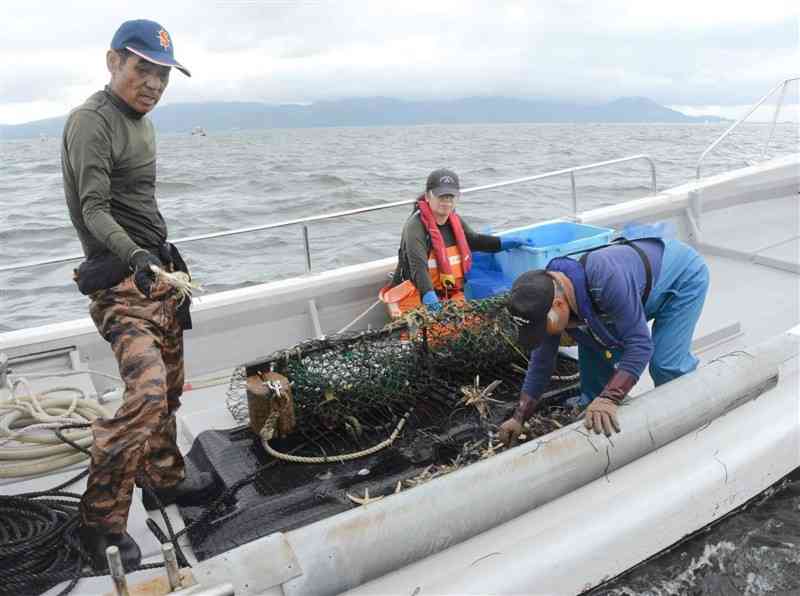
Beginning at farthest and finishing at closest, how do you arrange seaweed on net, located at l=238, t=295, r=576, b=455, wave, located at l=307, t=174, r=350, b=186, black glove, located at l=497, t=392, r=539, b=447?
wave, located at l=307, t=174, r=350, b=186 → seaweed on net, located at l=238, t=295, r=576, b=455 → black glove, located at l=497, t=392, r=539, b=447

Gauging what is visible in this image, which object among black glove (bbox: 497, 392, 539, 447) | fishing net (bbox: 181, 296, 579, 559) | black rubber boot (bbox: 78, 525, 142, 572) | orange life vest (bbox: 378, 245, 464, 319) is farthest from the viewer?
orange life vest (bbox: 378, 245, 464, 319)

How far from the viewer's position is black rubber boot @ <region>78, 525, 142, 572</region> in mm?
2559

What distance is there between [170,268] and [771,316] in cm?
402

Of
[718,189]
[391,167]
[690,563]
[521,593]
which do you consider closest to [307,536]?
[521,593]

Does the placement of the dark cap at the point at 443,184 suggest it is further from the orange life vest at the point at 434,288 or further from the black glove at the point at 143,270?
the black glove at the point at 143,270

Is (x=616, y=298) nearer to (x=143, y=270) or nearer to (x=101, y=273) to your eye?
(x=143, y=270)

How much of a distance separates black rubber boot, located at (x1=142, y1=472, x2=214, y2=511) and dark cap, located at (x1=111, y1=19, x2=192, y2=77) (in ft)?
5.61

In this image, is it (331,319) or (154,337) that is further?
(331,319)

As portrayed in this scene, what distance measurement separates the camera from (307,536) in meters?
2.00

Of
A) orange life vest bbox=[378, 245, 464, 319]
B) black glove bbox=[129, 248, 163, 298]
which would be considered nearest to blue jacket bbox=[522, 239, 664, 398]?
orange life vest bbox=[378, 245, 464, 319]

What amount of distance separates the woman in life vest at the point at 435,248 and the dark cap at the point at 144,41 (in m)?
2.13

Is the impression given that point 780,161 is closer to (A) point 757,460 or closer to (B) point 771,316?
(B) point 771,316

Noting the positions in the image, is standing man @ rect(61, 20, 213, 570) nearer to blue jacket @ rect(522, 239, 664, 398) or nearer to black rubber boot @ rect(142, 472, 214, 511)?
black rubber boot @ rect(142, 472, 214, 511)

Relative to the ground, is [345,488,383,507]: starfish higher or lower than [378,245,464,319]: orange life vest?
lower
